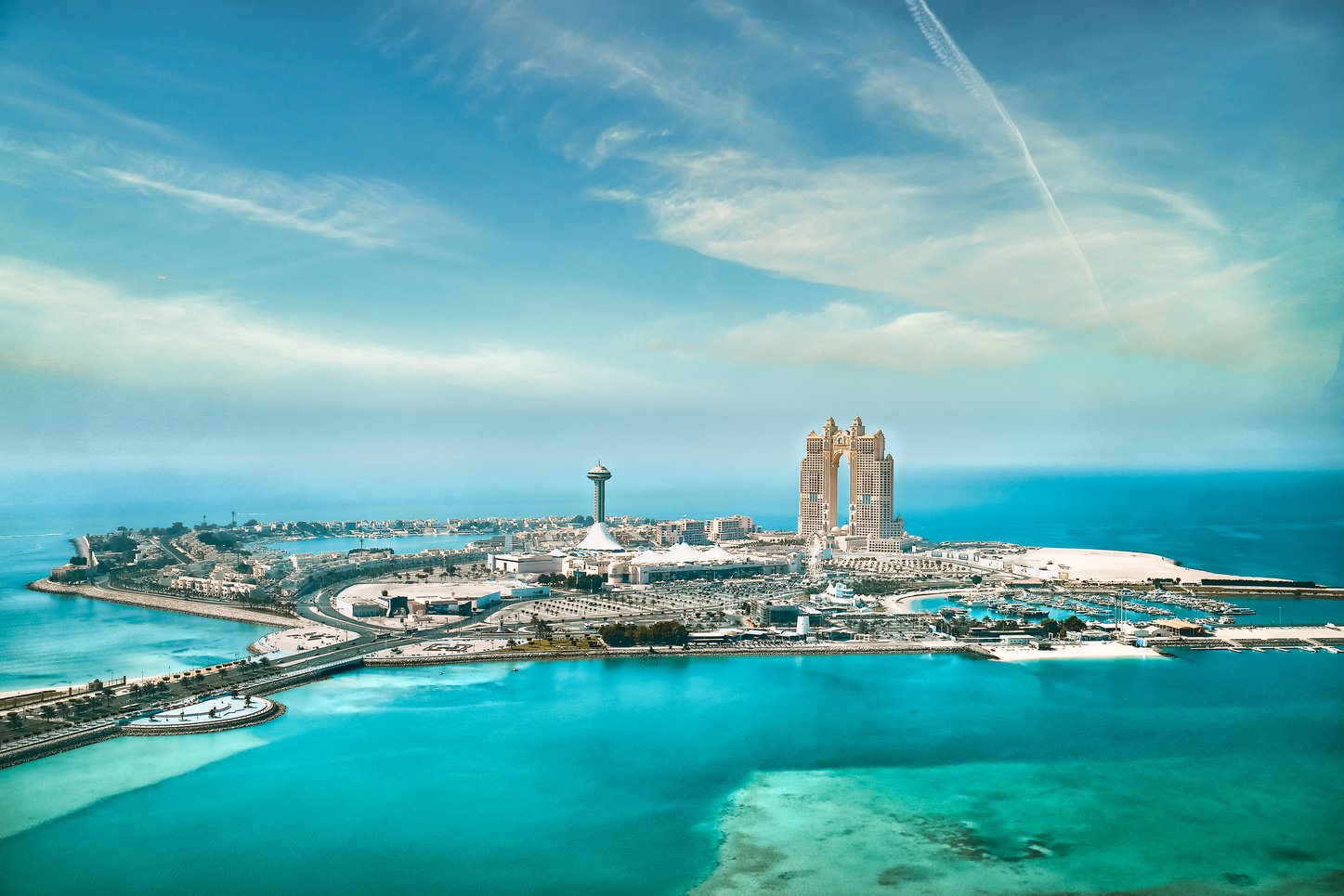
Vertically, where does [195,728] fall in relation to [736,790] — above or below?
above

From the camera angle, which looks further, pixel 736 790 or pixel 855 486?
pixel 855 486

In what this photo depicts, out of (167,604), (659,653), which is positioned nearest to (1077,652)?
(659,653)

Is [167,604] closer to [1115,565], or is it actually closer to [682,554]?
[682,554]

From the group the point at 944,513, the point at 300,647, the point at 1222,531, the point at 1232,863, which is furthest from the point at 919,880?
the point at 944,513

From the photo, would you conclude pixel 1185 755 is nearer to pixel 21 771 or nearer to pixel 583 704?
pixel 583 704

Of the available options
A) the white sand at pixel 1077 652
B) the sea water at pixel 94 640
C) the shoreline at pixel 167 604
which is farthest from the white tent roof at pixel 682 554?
the sea water at pixel 94 640

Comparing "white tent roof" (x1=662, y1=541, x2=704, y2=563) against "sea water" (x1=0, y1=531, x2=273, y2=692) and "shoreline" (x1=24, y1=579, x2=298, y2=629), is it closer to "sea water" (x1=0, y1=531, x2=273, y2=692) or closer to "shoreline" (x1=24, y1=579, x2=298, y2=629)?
"shoreline" (x1=24, y1=579, x2=298, y2=629)

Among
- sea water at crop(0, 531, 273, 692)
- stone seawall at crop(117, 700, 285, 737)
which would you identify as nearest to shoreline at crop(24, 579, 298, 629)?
sea water at crop(0, 531, 273, 692)

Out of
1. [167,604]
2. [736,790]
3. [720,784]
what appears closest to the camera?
[736,790]
